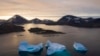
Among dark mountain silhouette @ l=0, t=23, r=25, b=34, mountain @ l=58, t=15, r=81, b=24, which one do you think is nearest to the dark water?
dark mountain silhouette @ l=0, t=23, r=25, b=34

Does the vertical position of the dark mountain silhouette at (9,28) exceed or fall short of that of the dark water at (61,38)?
it exceeds it

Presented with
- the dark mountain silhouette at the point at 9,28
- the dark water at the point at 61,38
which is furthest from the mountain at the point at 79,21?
the dark mountain silhouette at the point at 9,28

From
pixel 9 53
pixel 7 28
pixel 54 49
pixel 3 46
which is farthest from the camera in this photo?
pixel 7 28

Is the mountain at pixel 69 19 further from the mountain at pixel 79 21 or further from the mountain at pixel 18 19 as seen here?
the mountain at pixel 18 19

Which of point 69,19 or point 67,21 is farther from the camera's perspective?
point 67,21

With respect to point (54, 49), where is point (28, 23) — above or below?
above

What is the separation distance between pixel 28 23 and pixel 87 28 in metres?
1.80

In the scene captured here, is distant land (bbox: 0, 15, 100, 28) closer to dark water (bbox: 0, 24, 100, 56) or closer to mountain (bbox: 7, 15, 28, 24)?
mountain (bbox: 7, 15, 28, 24)

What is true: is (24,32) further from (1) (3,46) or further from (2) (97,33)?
(2) (97,33)

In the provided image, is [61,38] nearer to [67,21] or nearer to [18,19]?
[67,21]

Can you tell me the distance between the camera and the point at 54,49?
18.1 feet

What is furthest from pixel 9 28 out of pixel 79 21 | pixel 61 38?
pixel 79 21

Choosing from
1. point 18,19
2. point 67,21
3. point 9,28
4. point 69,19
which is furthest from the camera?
point 9,28

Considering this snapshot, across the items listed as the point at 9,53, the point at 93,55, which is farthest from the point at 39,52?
the point at 93,55
